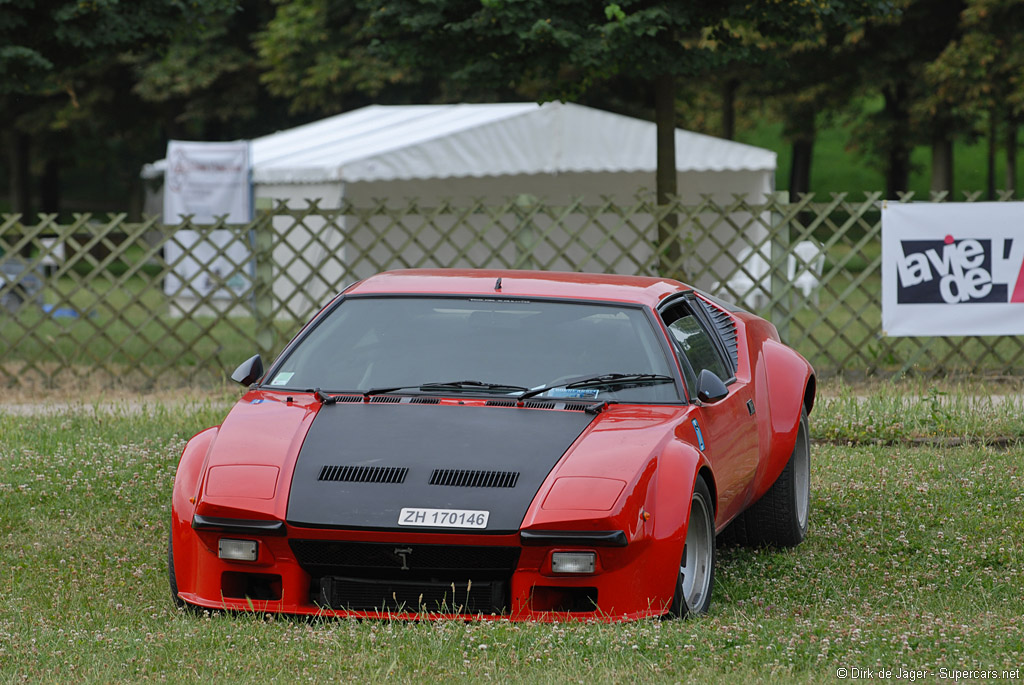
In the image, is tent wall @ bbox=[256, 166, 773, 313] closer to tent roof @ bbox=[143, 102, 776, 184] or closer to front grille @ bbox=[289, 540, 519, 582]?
tent roof @ bbox=[143, 102, 776, 184]

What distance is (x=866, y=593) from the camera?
16.1 feet

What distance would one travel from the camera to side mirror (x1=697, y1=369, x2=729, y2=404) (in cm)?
459

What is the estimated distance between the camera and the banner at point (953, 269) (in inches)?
388

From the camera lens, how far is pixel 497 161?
16.4 metres

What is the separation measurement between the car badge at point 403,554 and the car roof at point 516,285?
1377mm

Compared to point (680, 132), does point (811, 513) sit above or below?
below

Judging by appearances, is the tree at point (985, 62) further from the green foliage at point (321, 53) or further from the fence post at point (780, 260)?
the fence post at point (780, 260)

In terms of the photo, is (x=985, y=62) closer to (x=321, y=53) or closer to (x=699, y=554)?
(x=321, y=53)

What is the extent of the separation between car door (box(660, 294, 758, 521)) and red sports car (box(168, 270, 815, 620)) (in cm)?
2

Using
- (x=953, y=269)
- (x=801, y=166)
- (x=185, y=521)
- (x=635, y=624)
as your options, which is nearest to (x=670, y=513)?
(x=635, y=624)

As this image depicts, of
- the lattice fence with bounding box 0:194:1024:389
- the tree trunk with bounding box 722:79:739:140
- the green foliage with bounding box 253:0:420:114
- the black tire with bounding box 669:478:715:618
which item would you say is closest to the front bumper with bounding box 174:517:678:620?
the black tire with bounding box 669:478:715:618

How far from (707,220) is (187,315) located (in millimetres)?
9299

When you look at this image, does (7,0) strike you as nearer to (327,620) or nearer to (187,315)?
(187,315)

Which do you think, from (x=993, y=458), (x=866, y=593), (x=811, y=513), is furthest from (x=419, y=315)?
(x=993, y=458)
